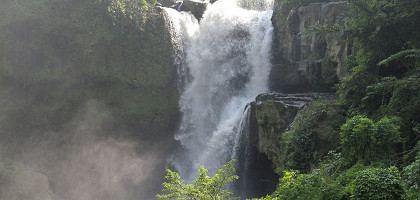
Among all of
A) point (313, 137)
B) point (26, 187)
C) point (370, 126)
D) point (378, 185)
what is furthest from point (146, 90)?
point (378, 185)

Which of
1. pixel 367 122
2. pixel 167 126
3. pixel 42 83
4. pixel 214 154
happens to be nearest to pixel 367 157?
pixel 367 122

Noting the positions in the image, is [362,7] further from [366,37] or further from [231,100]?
[231,100]

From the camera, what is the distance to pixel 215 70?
2203cm

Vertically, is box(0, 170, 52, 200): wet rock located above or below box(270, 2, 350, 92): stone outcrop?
below

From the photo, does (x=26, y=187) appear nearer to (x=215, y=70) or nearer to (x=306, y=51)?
(x=215, y=70)

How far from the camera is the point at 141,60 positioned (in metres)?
21.5

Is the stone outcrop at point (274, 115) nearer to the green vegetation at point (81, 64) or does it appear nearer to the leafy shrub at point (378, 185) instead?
the green vegetation at point (81, 64)

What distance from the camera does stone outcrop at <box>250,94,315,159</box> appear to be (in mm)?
14086

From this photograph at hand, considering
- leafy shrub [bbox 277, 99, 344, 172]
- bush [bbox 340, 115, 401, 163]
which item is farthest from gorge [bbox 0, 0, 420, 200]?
bush [bbox 340, 115, 401, 163]

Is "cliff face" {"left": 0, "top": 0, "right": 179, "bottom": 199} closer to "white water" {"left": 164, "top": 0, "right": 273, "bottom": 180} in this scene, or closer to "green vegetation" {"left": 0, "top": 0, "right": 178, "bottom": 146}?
"green vegetation" {"left": 0, "top": 0, "right": 178, "bottom": 146}

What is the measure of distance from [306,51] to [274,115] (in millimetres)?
5498

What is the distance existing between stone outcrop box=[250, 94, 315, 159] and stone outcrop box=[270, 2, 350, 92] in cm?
216

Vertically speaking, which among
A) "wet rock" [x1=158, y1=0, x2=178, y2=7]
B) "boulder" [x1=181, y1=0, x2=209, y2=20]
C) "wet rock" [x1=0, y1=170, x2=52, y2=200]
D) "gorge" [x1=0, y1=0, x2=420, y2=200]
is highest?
"wet rock" [x1=158, y1=0, x2=178, y2=7]

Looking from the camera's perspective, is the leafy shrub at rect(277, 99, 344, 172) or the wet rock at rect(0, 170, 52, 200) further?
the wet rock at rect(0, 170, 52, 200)
